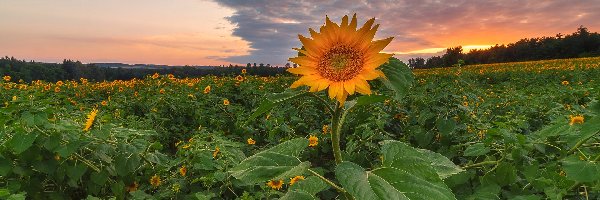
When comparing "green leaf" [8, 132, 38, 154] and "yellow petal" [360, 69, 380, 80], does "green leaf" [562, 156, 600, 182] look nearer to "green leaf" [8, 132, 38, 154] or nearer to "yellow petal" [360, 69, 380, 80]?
"yellow petal" [360, 69, 380, 80]

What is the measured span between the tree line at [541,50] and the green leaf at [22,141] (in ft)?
156

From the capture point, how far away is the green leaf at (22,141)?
8.79 feet

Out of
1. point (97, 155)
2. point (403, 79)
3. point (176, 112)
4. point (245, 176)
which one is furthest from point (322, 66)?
point (176, 112)

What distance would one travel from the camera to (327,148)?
4.28 metres

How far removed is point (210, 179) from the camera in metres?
2.65

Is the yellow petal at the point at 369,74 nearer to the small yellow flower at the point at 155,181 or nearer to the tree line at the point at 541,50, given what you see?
the small yellow flower at the point at 155,181

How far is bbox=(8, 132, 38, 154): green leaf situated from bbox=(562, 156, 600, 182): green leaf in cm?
271

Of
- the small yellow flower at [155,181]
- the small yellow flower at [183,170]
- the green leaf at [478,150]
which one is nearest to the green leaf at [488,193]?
the green leaf at [478,150]

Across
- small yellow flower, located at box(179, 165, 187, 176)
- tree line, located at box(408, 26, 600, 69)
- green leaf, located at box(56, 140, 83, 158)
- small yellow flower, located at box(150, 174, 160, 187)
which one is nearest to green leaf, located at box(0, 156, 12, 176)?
green leaf, located at box(56, 140, 83, 158)

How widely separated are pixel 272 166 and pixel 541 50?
2344 inches

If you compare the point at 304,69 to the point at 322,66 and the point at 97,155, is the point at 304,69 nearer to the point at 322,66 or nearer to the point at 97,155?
the point at 322,66

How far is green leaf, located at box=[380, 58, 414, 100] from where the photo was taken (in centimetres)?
103

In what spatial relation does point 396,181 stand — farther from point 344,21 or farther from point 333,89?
point 344,21

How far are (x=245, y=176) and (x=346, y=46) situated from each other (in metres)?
0.39
